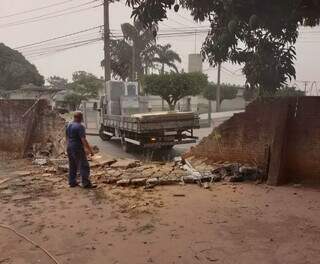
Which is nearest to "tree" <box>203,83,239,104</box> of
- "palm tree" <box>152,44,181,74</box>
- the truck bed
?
"palm tree" <box>152,44,181,74</box>

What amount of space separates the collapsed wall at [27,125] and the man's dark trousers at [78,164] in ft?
19.9

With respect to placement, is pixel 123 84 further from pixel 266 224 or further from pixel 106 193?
pixel 266 224

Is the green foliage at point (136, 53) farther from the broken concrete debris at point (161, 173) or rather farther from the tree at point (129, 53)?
the broken concrete debris at point (161, 173)

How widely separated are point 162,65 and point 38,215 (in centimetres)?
3880

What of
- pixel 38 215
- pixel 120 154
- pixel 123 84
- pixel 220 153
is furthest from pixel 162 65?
pixel 38 215

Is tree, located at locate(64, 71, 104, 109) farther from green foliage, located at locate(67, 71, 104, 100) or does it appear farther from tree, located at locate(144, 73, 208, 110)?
tree, located at locate(144, 73, 208, 110)

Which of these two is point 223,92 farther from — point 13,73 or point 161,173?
point 161,173

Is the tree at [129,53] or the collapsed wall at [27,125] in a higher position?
the tree at [129,53]

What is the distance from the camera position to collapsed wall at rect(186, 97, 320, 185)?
956cm

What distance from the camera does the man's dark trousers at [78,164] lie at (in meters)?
10.1

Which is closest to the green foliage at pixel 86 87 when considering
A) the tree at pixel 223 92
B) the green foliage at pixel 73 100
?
the green foliage at pixel 73 100

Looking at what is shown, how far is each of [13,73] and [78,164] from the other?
44855mm

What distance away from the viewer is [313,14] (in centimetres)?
652

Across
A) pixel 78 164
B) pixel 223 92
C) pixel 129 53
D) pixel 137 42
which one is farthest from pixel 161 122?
pixel 223 92
